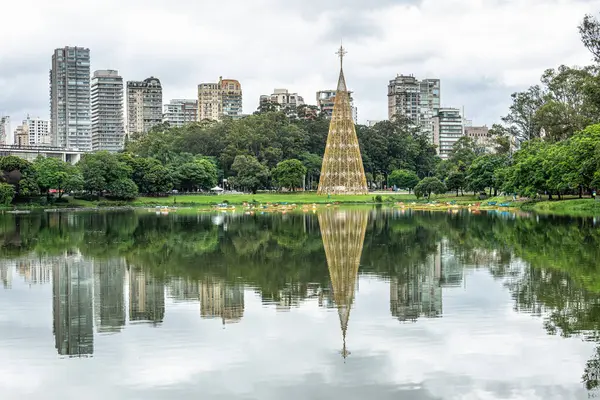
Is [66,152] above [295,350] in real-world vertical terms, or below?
above

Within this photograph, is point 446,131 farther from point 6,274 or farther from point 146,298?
point 146,298

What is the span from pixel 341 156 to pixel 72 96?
398 ft

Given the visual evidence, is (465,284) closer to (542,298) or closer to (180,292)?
(542,298)

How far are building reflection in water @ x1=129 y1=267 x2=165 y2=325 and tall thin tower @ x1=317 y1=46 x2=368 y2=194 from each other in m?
68.3

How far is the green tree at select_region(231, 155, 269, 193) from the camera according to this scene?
87188 mm

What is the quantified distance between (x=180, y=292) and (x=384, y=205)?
199 ft

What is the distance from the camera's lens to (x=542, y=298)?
1644 centimetres

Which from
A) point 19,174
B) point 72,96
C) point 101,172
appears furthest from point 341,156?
point 72,96

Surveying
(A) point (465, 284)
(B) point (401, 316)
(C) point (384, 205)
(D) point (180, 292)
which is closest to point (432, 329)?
(B) point (401, 316)

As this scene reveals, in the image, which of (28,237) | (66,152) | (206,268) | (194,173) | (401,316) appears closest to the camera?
(401,316)

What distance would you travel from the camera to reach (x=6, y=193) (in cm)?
6712

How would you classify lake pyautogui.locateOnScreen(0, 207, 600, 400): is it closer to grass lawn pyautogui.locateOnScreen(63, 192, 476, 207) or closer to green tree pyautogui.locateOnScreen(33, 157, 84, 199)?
green tree pyautogui.locateOnScreen(33, 157, 84, 199)

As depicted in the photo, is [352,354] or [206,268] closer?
[352,354]

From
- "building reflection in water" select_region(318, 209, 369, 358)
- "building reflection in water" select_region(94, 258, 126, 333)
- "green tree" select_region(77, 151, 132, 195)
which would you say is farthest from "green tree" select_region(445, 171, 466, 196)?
"building reflection in water" select_region(94, 258, 126, 333)
